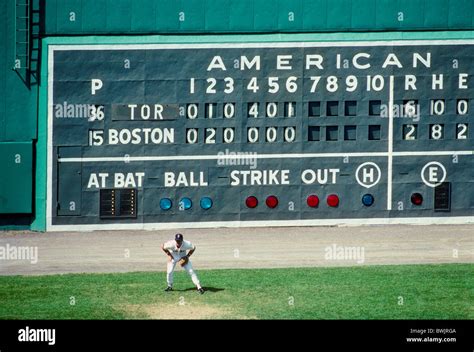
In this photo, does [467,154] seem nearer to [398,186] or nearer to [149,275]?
[398,186]

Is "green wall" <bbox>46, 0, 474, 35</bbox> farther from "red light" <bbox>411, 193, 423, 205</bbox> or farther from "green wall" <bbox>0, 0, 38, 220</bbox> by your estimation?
"red light" <bbox>411, 193, 423, 205</bbox>

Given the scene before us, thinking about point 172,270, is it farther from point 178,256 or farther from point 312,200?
point 312,200

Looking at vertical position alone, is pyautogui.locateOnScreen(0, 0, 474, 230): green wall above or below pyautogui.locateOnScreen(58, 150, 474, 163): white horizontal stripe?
above

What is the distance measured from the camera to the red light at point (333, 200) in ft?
102

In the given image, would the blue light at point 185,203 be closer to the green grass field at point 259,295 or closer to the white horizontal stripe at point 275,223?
the white horizontal stripe at point 275,223
